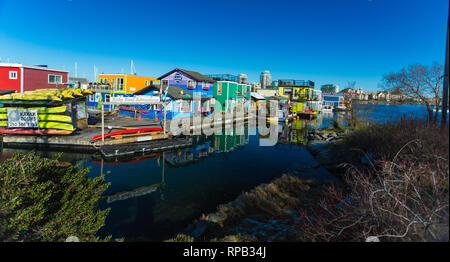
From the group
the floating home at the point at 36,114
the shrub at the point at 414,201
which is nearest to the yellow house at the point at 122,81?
the floating home at the point at 36,114

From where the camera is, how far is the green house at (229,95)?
131 feet

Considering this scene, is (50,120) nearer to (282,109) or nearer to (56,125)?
(56,125)

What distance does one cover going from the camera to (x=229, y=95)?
4166 cm

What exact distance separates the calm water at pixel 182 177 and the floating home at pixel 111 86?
1993 centimetres

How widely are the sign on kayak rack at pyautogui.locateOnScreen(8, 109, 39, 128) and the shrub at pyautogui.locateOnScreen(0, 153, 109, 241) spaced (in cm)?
1800

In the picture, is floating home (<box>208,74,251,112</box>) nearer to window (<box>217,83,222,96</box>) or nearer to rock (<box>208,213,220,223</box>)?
window (<box>217,83,222,96</box>)

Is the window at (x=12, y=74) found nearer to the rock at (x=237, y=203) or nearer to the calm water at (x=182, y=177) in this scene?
the calm water at (x=182, y=177)

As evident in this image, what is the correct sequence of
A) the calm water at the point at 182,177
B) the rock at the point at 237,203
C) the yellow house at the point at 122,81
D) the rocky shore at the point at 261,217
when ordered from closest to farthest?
the rocky shore at the point at 261,217
the calm water at the point at 182,177
the rock at the point at 237,203
the yellow house at the point at 122,81

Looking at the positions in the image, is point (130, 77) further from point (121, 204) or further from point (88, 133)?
point (121, 204)

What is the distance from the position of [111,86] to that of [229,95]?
1854cm

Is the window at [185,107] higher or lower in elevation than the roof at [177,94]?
lower

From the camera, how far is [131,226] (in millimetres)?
8148

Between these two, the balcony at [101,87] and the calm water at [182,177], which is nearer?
the calm water at [182,177]

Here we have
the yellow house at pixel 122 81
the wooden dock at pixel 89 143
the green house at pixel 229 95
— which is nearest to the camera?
the wooden dock at pixel 89 143
